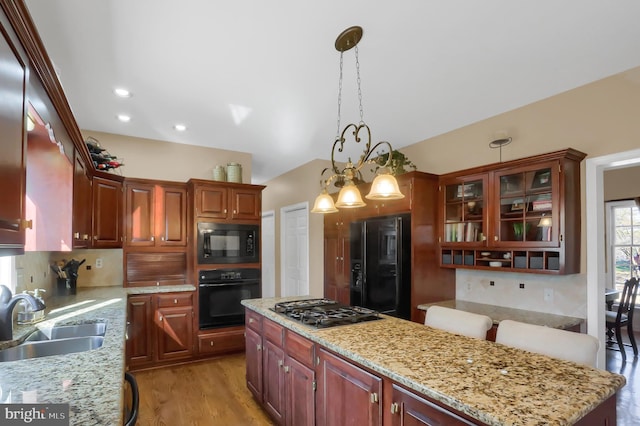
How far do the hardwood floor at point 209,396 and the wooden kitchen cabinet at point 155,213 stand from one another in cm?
148

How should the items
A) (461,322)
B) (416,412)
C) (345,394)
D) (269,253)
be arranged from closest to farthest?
(416,412) < (345,394) < (461,322) < (269,253)

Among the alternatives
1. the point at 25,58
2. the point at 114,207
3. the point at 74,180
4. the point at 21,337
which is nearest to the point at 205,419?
the point at 21,337

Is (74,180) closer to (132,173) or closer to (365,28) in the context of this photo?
(132,173)

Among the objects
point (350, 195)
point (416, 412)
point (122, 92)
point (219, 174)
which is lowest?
point (416, 412)

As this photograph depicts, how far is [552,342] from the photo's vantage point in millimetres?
1741

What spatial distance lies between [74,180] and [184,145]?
221 centimetres

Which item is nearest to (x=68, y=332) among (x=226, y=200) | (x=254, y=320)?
(x=254, y=320)

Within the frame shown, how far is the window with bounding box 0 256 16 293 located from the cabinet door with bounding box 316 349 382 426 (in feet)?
7.31

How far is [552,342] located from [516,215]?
61.3 inches

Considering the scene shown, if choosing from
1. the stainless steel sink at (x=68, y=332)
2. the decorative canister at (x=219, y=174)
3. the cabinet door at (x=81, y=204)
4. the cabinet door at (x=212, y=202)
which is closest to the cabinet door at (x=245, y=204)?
the cabinet door at (x=212, y=202)

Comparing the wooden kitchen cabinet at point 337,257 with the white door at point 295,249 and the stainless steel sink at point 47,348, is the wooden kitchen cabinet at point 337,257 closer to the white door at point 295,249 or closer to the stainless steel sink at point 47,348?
the white door at point 295,249

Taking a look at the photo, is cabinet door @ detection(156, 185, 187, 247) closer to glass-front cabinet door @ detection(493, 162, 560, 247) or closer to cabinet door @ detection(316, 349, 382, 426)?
cabinet door @ detection(316, 349, 382, 426)

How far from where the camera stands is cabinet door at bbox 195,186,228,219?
4.11 meters

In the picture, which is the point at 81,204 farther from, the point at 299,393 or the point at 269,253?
the point at 269,253
